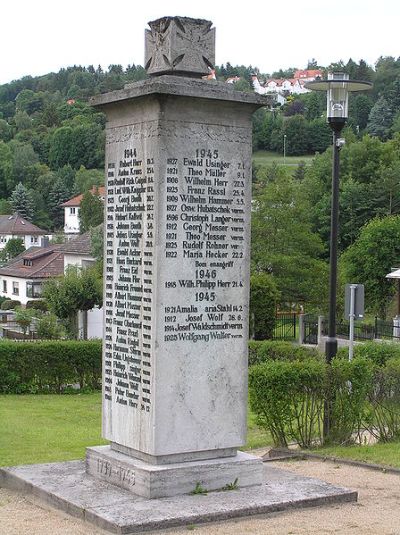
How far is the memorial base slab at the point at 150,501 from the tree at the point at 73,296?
31517 millimetres

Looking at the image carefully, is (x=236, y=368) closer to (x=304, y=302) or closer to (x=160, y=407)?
(x=160, y=407)

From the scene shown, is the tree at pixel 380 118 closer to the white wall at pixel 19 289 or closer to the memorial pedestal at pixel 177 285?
the white wall at pixel 19 289

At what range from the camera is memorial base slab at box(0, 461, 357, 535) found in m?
A: 8.63

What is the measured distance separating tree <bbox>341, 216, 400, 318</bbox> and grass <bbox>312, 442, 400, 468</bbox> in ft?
108

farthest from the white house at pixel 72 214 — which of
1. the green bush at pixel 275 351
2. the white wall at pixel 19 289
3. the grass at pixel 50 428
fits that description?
the grass at pixel 50 428

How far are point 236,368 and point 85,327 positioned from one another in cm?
3436

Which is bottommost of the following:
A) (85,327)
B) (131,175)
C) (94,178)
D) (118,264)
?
(85,327)

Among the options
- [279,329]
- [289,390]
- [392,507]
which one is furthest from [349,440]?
[279,329]

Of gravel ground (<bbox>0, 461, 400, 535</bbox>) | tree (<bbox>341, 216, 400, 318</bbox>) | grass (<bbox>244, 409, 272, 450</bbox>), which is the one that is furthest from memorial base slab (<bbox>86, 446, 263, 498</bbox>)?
tree (<bbox>341, 216, 400, 318</bbox>)

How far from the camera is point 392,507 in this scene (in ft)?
31.7

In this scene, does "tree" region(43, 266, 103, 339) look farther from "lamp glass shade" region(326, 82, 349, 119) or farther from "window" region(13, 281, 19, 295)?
"window" region(13, 281, 19, 295)

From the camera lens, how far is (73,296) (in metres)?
41.9

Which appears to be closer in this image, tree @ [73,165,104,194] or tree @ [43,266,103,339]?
tree @ [43,266,103,339]

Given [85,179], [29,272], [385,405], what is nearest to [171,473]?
[385,405]
